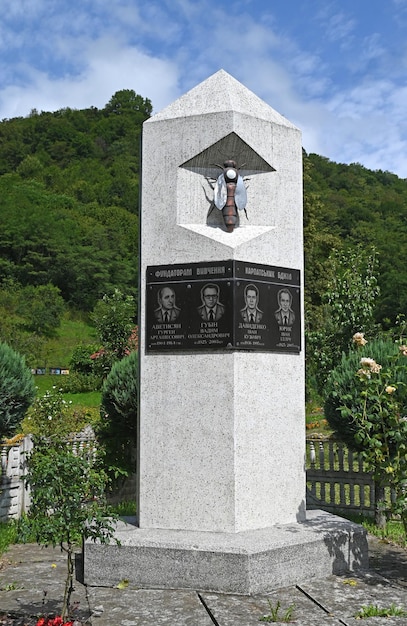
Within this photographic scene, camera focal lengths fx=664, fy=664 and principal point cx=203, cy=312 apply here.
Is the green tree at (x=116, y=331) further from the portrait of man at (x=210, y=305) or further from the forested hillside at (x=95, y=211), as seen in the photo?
the forested hillside at (x=95, y=211)

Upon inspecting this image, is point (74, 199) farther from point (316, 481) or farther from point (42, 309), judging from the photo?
point (316, 481)

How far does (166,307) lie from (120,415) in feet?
14.4

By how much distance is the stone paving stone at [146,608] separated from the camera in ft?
14.1

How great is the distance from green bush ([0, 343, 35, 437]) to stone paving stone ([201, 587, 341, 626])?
17.1 ft

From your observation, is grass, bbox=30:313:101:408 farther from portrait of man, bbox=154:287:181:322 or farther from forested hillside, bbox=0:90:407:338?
portrait of man, bbox=154:287:181:322

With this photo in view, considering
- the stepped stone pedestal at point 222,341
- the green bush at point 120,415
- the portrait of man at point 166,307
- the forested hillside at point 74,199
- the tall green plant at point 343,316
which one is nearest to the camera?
the stepped stone pedestal at point 222,341

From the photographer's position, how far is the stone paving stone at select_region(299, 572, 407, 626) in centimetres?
Result: 440

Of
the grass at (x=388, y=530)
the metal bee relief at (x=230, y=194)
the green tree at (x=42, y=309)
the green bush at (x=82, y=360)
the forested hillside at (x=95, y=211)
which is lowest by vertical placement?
the grass at (x=388, y=530)

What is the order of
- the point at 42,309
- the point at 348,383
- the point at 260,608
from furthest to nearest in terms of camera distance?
the point at 42,309, the point at 348,383, the point at 260,608

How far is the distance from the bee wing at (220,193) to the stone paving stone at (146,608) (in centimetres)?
324

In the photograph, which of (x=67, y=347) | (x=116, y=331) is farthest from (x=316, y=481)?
(x=67, y=347)

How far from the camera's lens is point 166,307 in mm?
5938

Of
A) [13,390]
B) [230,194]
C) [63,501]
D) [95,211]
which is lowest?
[63,501]

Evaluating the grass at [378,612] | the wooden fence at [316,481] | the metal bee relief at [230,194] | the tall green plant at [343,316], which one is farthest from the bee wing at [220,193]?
the tall green plant at [343,316]
